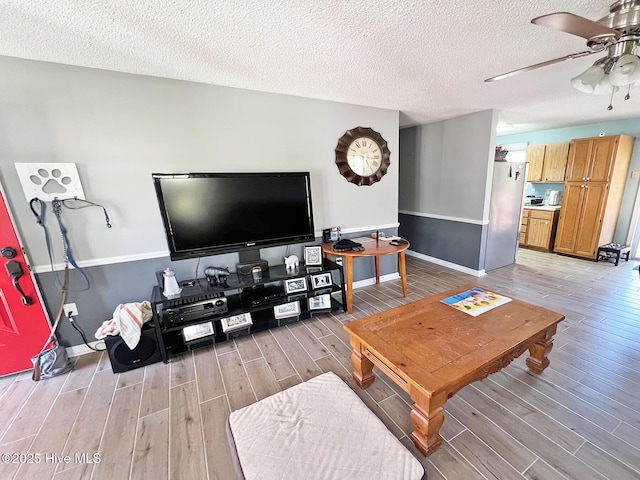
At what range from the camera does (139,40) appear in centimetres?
156

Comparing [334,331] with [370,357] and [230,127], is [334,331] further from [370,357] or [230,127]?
[230,127]

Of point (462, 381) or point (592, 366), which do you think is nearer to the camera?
point (462, 381)

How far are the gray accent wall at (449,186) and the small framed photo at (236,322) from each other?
3111 millimetres

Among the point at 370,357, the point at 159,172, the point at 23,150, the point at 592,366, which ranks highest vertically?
the point at 23,150

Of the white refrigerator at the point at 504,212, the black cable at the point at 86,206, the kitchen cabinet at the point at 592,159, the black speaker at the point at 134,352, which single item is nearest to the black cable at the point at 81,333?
the black speaker at the point at 134,352

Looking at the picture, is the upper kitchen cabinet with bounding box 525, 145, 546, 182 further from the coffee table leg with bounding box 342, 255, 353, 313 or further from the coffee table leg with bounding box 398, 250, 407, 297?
the coffee table leg with bounding box 342, 255, 353, 313

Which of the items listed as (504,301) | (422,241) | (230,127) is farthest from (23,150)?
(422,241)

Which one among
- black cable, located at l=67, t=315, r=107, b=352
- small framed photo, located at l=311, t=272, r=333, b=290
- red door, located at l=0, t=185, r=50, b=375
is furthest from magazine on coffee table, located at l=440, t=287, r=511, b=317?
red door, located at l=0, t=185, r=50, b=375

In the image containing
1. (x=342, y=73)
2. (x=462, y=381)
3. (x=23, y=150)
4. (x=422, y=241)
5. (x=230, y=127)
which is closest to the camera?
(x=462, y=381)

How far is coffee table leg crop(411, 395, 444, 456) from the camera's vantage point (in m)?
1.21

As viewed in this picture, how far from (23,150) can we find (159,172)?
0.81 m

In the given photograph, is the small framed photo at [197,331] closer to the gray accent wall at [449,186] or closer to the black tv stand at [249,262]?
the black tv stand at [249,262]

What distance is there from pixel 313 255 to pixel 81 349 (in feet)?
6.95

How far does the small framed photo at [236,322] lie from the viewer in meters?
2.23
